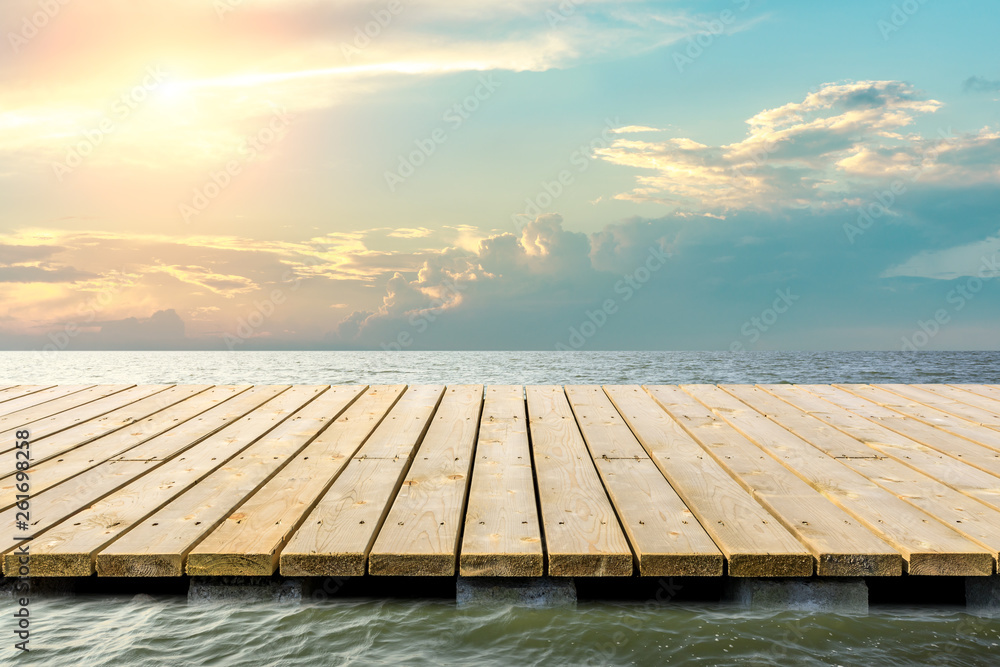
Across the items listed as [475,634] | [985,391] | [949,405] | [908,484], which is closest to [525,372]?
[985,391]

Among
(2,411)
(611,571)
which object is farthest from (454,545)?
(2,411)

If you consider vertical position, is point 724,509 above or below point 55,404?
below

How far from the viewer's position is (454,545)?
244 cm

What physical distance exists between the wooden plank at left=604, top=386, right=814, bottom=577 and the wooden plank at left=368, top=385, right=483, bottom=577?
106cm

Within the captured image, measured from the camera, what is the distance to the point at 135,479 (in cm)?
334

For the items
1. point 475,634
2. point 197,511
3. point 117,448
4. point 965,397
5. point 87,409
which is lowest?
point 475,634

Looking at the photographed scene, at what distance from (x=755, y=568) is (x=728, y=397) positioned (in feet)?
10.9

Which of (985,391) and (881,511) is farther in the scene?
(985,391)

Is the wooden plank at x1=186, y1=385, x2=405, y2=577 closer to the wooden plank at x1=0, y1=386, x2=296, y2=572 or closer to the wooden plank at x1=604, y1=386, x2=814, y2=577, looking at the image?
A: the wooden plank at x1=0, y1=386, x2=296, y2=572

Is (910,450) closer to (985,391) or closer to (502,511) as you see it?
(502,511)

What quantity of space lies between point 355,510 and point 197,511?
0.71 meters

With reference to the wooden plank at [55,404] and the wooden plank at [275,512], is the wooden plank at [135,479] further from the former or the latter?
the wooden plank at [55,404]

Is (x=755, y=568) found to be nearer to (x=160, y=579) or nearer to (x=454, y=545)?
(x=454, y=545)

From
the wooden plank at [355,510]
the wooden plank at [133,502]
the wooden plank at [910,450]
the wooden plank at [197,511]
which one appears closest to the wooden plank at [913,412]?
the wooden plank at [910,450]
